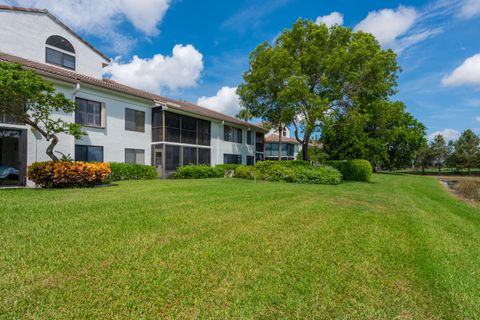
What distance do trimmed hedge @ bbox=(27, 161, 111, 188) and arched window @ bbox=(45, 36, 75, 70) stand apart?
9.11 metres

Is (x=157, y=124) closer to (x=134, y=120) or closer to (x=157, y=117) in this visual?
(x=157, y=117)

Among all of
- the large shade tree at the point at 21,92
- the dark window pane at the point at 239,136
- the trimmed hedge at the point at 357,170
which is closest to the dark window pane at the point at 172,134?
the large shade tree at the point at 21,92

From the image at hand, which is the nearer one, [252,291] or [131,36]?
[252,291]

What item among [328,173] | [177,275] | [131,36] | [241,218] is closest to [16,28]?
[131,36]

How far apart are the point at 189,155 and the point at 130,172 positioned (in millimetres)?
6107

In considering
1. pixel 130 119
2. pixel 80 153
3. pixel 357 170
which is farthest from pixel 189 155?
pixel 357 170

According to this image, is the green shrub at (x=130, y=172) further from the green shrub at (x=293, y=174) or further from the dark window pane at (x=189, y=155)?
the green shrub at (x=293, y=174)

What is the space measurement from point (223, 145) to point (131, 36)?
12206 millimetres

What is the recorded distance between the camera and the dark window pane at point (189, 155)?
67.3 ft

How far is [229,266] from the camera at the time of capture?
3.28 m

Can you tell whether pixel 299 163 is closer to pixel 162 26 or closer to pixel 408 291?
pixel 162 26

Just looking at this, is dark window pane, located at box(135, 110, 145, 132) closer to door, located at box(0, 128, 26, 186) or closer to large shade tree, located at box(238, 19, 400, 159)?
door, located at box(0, 128, 26, 186)

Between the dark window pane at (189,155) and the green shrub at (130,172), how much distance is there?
137 inches

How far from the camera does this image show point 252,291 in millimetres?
2725
